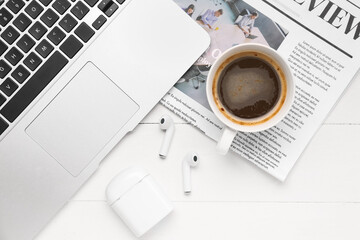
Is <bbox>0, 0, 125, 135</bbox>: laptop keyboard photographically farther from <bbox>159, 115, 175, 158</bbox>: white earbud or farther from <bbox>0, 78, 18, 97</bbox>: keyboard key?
<bbox>159, 115, 175, 158</bbox>: white earbud

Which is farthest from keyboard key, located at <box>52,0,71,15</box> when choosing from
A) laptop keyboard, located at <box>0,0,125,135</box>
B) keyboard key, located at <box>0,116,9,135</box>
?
keyboard key, located at <box>0,116,9,135</box>

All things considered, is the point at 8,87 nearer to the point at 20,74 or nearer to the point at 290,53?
the point at 20,74

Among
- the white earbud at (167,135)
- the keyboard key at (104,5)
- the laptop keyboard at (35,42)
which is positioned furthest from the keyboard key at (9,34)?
the white earbud at (167,135)

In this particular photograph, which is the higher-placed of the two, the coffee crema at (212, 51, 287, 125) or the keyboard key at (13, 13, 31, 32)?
the coffee crema at (212, 51, 287, 125)

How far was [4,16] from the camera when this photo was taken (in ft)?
1.69

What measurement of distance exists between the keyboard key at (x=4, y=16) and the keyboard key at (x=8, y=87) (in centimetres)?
7

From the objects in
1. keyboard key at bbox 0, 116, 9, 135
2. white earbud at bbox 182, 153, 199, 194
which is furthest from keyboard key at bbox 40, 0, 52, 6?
white earbud at bbox 182, 153, 199, 194

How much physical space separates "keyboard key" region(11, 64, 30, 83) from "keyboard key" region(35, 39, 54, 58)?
0.03m

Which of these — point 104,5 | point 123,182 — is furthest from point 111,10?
point 123,182

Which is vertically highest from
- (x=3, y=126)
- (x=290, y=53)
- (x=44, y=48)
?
(x=290, y=53)

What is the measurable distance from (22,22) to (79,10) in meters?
0.07

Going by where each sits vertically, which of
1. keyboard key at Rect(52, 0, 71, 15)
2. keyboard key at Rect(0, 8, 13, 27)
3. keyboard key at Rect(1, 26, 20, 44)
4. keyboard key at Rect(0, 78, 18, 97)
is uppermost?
keyboard key at Rect(52, 0, 71, 15)

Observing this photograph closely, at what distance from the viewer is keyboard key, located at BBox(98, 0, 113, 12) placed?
529 mm

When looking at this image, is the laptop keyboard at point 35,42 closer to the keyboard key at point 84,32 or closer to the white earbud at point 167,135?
the keyboard key at point 84,32
